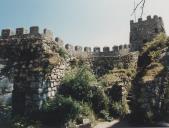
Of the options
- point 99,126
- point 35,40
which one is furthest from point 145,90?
point 35,40

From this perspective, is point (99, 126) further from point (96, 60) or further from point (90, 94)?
point (96, 60)

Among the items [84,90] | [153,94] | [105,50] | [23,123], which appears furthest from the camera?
[105,50]

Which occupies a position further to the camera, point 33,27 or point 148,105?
point 33,27

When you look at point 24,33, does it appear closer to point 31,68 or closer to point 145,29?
point 31,68

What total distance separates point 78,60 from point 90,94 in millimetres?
3545

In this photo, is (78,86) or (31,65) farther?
(78,86)

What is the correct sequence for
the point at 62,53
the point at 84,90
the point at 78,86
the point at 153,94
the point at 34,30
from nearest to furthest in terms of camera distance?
the point at 153,94 < the point at 78,86 < the point at 84,90 < the point at 34,30 < the point at 62,53

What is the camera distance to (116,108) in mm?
15852

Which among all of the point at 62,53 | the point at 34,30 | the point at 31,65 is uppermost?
the point at 34,30

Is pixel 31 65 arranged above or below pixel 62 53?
below

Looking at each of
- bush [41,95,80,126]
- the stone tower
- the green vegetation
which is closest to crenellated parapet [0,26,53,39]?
bush [41,95,80,126]

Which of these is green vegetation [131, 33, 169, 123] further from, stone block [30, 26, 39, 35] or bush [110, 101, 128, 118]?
stone block [30, 26, 39, 35]

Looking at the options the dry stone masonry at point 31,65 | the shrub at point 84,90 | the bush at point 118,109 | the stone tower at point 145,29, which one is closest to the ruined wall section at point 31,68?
the dry stone masonry at point 31,65

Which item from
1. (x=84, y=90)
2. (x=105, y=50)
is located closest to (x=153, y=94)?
(x=84, y=90)
